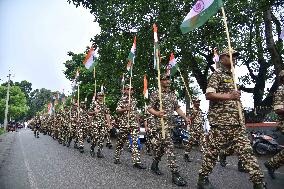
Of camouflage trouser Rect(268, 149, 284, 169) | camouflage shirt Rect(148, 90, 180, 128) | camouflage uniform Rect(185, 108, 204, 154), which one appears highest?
camouflage shirt Rect(148, 90, 180, 128)

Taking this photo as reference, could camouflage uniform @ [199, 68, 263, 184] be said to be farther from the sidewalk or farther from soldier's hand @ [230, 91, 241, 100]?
the sidewalk

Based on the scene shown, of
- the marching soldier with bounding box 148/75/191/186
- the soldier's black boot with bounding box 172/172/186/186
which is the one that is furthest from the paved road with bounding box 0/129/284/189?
the marching soldier with bounding box 148/75/191/186

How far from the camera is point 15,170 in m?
8.67

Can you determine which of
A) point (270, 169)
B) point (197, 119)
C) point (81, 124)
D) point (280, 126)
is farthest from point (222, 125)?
point (81, 124)

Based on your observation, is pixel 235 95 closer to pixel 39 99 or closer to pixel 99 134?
pixel 99 134

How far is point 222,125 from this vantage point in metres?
5.70

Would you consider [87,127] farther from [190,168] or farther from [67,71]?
[67,71]

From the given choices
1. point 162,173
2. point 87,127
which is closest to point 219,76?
point 162,173

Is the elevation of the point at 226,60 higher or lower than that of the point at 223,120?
higher

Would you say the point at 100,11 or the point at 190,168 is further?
the point at 100,11

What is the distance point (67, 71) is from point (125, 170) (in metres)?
40.9

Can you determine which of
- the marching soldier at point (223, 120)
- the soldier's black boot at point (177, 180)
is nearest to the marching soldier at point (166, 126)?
the soldier's black boot at point (177, 180)

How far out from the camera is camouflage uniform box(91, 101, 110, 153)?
1163 cm

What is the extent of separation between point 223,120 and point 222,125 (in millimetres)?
81
